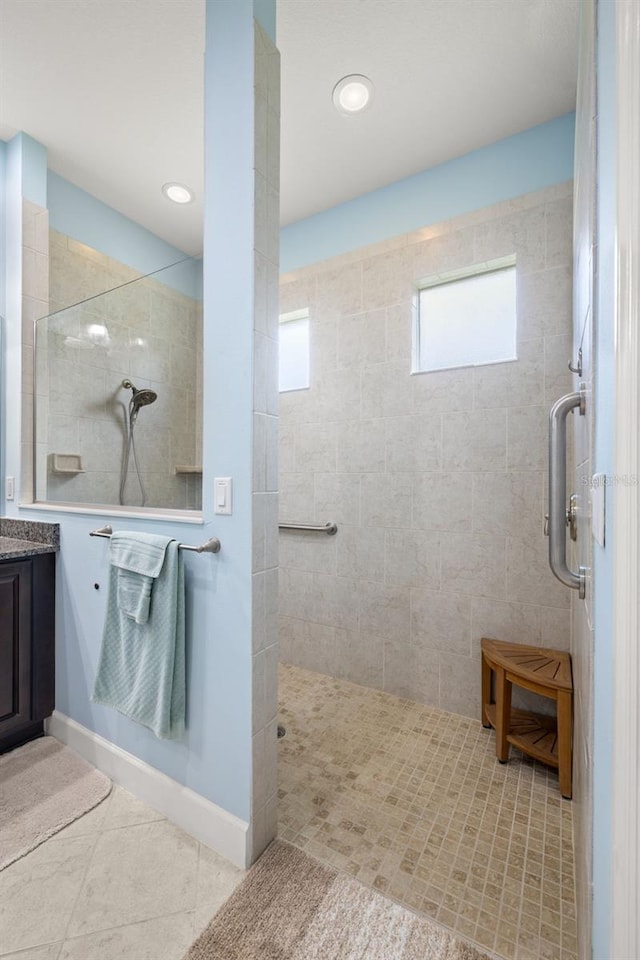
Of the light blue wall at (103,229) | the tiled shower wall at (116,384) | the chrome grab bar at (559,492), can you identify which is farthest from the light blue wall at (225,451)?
the light blue wall at (103,229)

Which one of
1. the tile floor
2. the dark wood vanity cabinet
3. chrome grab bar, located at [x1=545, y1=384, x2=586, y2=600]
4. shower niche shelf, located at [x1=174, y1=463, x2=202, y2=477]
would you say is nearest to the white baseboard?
the tile floor

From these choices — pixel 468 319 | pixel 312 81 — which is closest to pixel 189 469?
pixel 468 319

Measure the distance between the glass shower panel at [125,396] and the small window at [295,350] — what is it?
1019 mm

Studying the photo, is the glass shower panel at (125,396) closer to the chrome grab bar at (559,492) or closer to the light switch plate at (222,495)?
the light switch plate at (222,495)

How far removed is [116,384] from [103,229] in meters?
1.37

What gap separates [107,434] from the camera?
1.88m

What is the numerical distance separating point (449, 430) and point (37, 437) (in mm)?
2106

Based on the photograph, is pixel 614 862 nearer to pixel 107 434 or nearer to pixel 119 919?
pixel 119 919

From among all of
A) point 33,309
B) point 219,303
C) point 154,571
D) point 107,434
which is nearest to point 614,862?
point 154,571

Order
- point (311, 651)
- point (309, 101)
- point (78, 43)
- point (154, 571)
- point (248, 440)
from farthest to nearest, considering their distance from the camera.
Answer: point (311, 651), point (309, 101), point (78, 43), point (154, 571), point (248, 440)

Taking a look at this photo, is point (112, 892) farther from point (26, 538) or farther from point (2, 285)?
point (2, 285)

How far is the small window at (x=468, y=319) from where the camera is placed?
6.68ft

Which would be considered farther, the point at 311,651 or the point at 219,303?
the point at 311,651

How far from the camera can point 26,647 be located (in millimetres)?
1763
